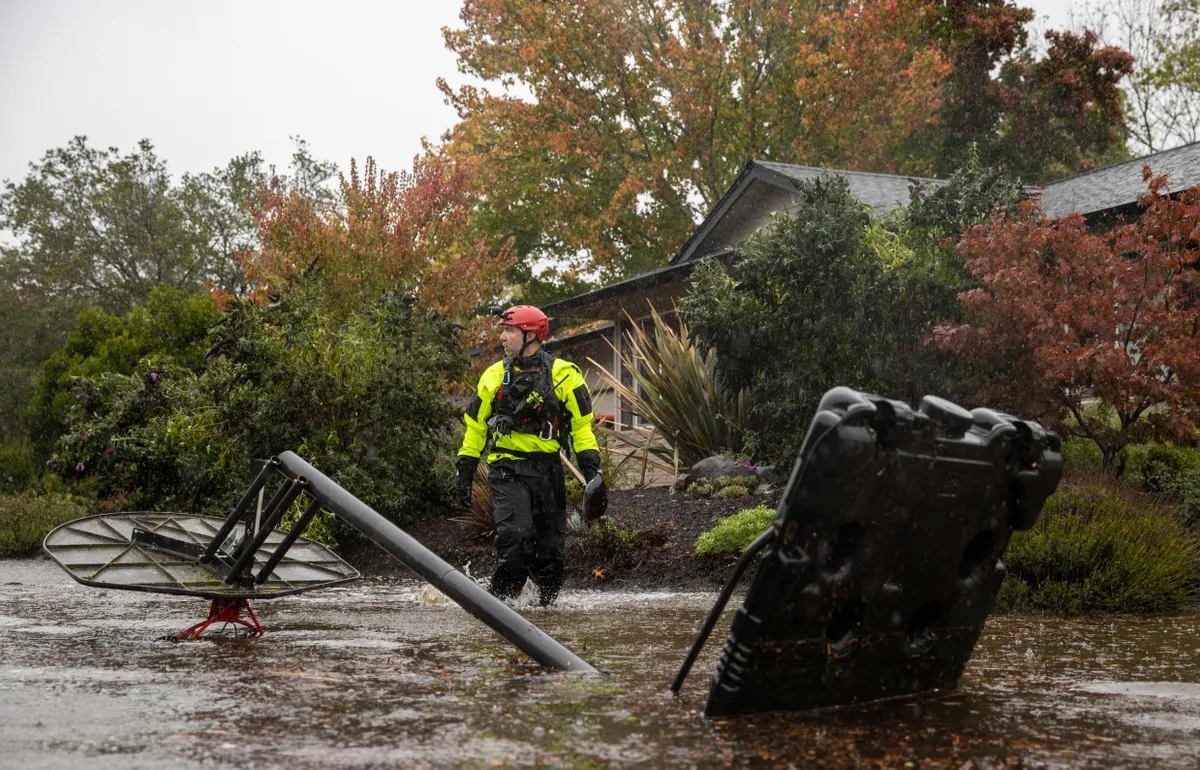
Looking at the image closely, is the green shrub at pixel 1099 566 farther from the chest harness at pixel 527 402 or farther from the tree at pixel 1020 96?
the tree at pixel 1020 96

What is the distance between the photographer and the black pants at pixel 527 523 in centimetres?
809

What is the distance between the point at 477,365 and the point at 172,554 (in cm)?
1465

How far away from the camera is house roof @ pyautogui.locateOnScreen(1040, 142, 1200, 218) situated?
1692cm

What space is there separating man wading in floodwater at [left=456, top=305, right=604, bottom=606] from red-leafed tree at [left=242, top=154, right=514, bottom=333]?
9.50 meters

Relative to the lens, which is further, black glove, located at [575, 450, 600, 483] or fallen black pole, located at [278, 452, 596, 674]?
black glove, located at [575, 450, 600, 483]

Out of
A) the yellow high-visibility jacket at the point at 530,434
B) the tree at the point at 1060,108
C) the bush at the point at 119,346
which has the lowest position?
the yellow high-visibility jacket at the point at 530,434

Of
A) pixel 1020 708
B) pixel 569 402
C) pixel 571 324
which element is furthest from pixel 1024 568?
pixel 571 324

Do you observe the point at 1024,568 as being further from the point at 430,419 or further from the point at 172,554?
the point at 430,419

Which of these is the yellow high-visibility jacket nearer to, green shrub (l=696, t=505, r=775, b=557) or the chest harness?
the chest harness

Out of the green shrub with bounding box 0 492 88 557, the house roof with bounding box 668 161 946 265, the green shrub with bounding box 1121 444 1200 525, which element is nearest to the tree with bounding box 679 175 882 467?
the green shrub with bounding box 1121 444 1200 525

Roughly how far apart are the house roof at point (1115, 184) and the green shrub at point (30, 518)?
14115 millimetres

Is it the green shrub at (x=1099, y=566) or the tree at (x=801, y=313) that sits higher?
the tree at (x=801, y=313)

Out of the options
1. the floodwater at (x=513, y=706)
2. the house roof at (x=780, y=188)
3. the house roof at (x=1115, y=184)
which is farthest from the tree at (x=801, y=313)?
the floodwater at (x=513, y=706)

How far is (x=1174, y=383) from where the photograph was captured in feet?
35.4
